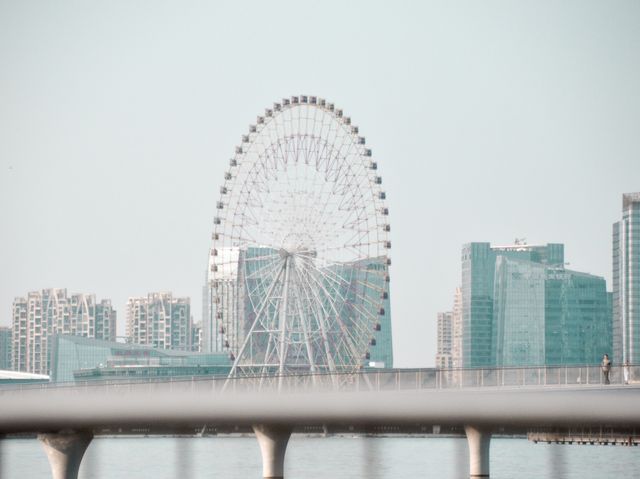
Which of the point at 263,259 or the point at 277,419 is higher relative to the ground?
the point at 263,259

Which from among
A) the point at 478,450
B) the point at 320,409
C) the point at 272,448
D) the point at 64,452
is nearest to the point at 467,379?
the point at 272,448

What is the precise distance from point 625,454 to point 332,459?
25.2 m

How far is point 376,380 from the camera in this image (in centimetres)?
6525

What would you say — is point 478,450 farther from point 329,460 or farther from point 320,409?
point 329,460

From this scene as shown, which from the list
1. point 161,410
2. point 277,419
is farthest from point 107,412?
point 277,419

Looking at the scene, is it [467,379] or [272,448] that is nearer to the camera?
[272,448]

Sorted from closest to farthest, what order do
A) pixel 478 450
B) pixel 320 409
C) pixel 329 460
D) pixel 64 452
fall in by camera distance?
pixel 320 409, pixel 64 452, pixel 478 450, pixel 329 460

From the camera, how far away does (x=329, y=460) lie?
4412 inches

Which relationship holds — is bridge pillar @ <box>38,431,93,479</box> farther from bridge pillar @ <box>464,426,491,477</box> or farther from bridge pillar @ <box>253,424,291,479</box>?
bridge pillar @ <box>464,426,491,477</box>

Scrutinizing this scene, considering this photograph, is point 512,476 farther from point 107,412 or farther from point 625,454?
point 107,412

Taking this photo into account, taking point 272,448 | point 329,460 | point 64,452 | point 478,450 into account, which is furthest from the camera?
point 329,460

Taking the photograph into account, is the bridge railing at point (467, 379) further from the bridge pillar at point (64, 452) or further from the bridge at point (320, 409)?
the bridge at point (320, 409)

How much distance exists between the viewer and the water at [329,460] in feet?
310

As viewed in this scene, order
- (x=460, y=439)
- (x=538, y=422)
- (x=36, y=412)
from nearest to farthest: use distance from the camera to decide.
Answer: (x=538, y=422) < (x=36, y=412) < (x=460, y=439)
